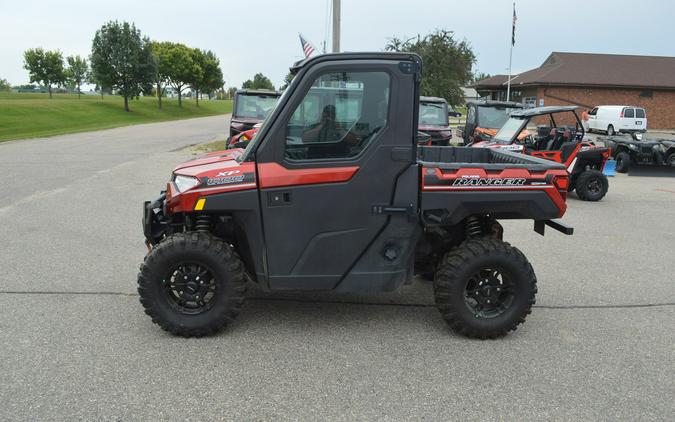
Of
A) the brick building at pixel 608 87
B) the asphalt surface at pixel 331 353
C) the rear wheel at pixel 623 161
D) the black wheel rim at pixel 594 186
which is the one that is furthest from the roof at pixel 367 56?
the brick building at pixel 608 87

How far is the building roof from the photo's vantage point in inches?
1619

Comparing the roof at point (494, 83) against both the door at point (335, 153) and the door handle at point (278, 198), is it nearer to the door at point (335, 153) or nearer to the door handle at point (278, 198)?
the door at point (335, 153)

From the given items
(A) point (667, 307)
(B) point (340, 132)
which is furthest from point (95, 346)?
(A) point (667, 307)

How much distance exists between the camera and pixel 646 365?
3.90m

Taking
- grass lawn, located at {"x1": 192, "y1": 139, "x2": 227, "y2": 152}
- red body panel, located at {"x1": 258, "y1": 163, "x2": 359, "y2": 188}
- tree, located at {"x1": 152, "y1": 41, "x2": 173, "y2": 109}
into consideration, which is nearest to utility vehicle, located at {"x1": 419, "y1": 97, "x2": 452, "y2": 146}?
grass lawn, located at {"x1": 192, "y1": 139, "x2": 227, "y2": 152}

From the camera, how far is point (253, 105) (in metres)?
16.5

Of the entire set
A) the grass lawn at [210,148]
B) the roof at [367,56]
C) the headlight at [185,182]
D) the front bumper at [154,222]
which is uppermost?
the roof at [367,56]

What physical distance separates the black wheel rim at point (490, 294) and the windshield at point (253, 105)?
12.9 metres

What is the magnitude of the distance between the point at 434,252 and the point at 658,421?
208 cm

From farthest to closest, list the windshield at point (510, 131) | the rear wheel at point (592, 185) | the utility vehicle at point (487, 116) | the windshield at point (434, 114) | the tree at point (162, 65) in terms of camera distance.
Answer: the tree at point (162, 65) < the utility vehicle at point (487, 116) < the windshield at point (434, 114) < the windshield at point (510, 131) < the rear wheel at point (592, 185)

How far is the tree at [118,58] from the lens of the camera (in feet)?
151

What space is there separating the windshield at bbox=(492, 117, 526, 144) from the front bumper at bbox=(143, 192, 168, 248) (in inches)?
330

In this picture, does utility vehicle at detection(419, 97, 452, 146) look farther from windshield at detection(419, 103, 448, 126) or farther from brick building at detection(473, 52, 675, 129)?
brick building at detection(473, 52, 675, 129)

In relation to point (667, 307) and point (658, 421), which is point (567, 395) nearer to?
point (658, 421)
